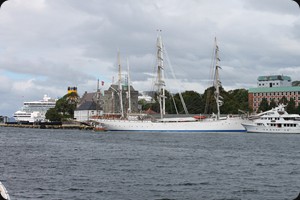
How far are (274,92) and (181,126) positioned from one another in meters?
72.6

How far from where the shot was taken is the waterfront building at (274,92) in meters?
160

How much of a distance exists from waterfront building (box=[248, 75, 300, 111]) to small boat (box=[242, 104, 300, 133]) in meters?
64.3

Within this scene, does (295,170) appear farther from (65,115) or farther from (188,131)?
(65,115)

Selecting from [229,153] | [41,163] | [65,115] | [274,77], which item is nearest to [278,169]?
[229,153]

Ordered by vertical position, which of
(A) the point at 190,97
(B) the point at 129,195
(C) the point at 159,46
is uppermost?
(C) the point at 159,46

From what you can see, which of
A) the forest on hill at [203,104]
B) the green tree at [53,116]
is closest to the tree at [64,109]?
the green tree at [53,116]

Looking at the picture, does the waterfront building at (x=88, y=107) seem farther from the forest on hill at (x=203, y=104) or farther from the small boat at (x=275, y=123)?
the small boat at (x=275, y=123)

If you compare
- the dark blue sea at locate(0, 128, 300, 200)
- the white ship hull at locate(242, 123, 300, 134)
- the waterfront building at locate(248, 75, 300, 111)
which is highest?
the waterfront building at locate(248, 75, 300, 111)

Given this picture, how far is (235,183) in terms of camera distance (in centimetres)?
2898

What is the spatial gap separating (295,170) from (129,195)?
14.6 meters

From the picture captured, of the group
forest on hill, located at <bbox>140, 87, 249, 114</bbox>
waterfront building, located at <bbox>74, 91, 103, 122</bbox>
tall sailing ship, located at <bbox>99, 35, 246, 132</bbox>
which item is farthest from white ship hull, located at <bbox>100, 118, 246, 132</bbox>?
waterfront building, located at <bbox>74, 91, 103, 122</bbox>

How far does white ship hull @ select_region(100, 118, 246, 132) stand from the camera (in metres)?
97.6

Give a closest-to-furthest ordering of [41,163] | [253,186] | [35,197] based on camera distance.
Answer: [35,197]
[253,186]
[41,163]

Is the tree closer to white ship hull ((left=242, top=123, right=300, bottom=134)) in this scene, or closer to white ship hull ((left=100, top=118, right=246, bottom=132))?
white ship hull ((left=100, top=118, right=246, bottom=132))
